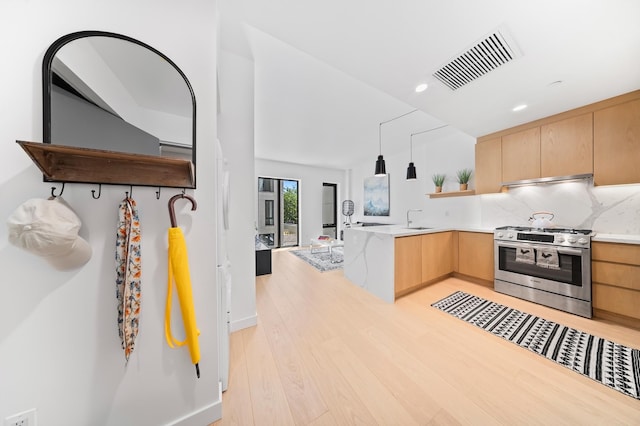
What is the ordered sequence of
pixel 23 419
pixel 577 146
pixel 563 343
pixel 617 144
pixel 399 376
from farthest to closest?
1. pixel 577 146
2. pixel 617 144
3. pixel 563 343
4. pixel 399 376
5. pixel 23 419

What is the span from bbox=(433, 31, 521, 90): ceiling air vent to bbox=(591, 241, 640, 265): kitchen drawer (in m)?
2.20

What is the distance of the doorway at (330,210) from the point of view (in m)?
7.09

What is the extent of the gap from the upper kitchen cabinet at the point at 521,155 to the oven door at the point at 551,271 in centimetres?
98

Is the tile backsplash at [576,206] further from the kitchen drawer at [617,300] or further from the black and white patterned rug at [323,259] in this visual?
the black and white patterned rug at [323,259]

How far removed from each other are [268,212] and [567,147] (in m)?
5.85

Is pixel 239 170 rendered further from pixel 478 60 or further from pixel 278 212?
pixel 278 212

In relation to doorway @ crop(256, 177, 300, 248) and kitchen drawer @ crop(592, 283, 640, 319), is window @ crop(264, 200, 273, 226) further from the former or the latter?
kitchen drawer @ crop(592, 283, 640, 319)

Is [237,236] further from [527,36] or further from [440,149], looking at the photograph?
[440,149]

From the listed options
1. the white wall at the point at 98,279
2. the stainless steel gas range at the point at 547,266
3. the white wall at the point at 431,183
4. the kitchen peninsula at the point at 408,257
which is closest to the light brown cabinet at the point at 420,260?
the kitchen peninsula at the point at 408,257

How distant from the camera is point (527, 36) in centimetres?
145

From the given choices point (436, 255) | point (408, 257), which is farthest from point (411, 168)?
point (408, 257)

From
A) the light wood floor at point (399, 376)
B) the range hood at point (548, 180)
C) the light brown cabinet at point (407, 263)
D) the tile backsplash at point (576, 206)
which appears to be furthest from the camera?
the light brown cabinet at point (407, 263)

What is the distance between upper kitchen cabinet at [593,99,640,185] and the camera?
208 cm

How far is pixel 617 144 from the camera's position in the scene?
7.13ft
